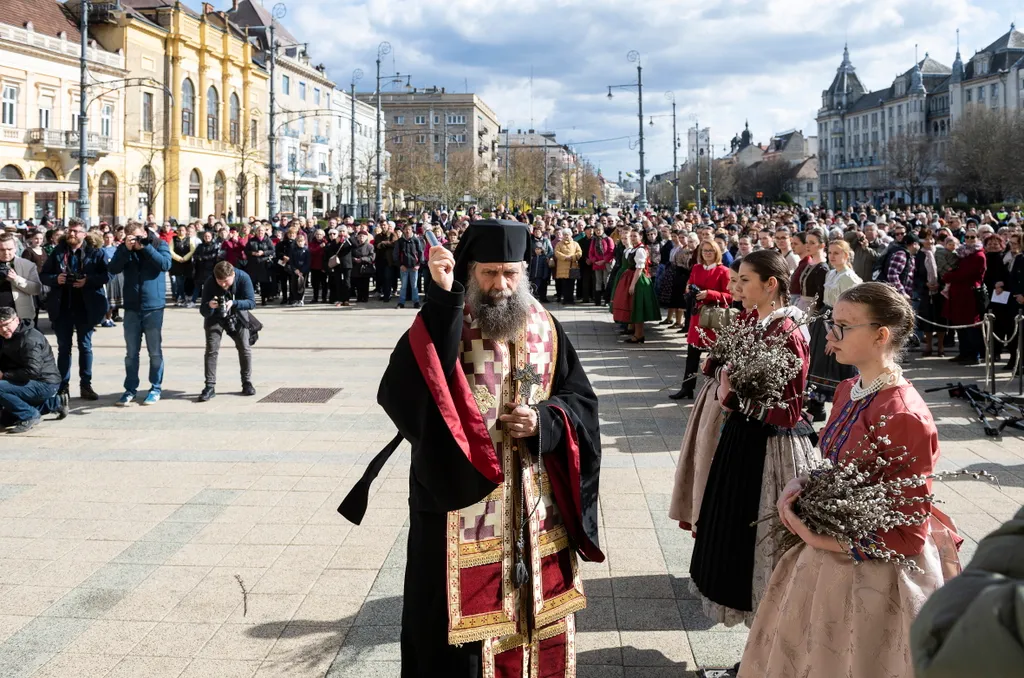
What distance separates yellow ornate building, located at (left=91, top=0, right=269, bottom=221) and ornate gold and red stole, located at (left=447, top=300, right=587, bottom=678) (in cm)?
5425

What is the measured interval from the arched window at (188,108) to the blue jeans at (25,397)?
55509mm

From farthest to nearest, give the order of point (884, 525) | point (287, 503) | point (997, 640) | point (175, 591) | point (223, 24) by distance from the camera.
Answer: point (223, 24) → point (287, 503) → point (175, 591) → point (884, 525) → point (997, 640)

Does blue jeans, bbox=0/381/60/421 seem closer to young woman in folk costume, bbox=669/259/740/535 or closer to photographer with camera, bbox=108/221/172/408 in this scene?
photographer with camera, bbox=108/221/172/408

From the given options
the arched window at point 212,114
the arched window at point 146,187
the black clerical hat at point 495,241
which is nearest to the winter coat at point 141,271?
the black clerical hat at point 495,241

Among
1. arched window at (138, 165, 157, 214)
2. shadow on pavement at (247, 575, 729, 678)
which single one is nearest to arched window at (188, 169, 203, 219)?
arched window at (138, 165, 157, 214)

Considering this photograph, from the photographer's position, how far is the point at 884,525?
9.55 ft

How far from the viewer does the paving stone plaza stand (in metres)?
4.44

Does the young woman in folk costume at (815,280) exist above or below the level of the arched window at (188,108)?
below

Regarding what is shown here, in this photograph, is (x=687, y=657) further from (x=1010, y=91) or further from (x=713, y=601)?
(x=1010, y=91)

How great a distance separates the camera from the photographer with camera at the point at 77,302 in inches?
430

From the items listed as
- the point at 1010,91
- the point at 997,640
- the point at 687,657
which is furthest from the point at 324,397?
the point at 1010,91

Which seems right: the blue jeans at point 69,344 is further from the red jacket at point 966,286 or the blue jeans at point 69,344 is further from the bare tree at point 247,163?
the bare tree at point 247,163

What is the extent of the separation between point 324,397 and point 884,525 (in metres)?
8.80

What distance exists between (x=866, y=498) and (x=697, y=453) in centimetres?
181
